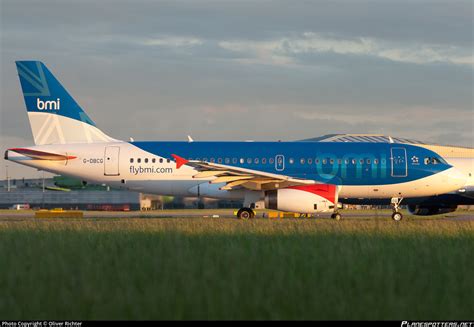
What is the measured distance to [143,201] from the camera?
52.8 metres

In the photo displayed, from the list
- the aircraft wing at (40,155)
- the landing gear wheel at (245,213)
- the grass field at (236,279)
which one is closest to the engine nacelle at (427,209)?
the landing gear wheel at (245,213)

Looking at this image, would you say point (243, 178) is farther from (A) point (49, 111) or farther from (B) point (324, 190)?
(A) point (49, 111)

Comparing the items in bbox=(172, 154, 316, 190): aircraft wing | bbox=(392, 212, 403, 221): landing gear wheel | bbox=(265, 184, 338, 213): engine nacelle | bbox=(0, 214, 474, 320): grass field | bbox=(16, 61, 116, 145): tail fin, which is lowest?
bbox=(0, 214, 474, 320): grass field

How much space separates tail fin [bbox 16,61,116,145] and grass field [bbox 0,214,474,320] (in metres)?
18.0

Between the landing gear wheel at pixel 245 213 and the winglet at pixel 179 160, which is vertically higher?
the winglet at pixel 179 160

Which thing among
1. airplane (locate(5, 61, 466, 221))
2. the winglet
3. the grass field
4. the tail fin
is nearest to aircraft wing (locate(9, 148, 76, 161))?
airplane (locate(5, 61, 466, 221))

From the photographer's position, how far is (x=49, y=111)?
35.7m

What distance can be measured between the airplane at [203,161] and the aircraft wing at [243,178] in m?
0.16

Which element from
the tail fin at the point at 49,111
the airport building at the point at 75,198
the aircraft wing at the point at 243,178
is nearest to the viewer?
the aircraft wing at the point at 243,178

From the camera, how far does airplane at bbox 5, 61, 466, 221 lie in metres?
34.7

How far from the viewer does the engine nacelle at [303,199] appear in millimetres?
31875

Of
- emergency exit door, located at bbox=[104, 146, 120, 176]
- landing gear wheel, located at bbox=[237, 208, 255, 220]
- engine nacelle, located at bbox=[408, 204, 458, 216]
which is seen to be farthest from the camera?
engine nacelle, located at bbox=[408, 204, 458, 216]

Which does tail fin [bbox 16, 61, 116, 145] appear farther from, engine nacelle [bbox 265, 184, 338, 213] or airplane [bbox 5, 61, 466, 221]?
engine nacelle [bbox 265, 184, 338, 213]

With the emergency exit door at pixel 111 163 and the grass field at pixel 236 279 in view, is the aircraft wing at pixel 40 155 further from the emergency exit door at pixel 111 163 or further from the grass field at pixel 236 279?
the grass field at pixel 236 279
